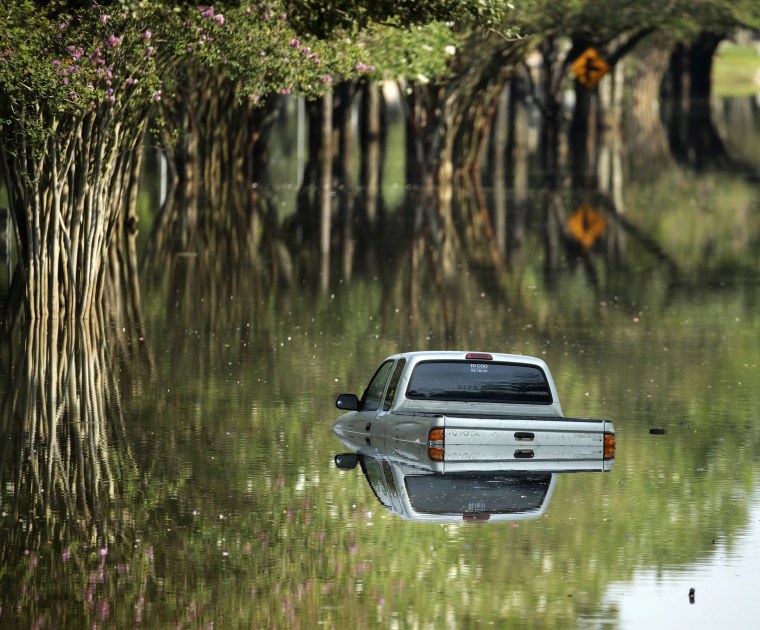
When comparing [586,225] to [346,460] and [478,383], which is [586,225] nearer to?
[478,383]

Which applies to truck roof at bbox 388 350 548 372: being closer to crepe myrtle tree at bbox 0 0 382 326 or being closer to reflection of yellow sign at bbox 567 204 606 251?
crepe myrtle tree at bbox 0 0 382 326

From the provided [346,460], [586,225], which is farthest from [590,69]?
[346,460]

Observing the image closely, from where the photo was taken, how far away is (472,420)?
37.5 feet

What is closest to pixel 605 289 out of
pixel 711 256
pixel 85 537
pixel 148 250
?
pixel 711 256

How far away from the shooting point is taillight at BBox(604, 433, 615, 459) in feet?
38.6

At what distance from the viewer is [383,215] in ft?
119

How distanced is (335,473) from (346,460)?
0.51 meters

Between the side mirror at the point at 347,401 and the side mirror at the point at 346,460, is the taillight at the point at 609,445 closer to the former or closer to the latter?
the side mirror at the point at 346,460

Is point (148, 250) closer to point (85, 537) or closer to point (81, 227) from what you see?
point (81, 227)

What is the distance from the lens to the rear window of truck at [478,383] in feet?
40.3

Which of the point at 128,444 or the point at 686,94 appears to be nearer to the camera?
the point at 128,444

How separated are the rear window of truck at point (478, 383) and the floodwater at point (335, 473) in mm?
709

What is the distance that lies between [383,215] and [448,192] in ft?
22.5

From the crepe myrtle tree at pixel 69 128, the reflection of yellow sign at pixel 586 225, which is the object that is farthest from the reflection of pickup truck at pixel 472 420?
the reflection of yellow sign at pixel 586 225
